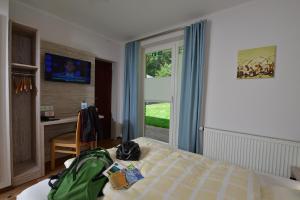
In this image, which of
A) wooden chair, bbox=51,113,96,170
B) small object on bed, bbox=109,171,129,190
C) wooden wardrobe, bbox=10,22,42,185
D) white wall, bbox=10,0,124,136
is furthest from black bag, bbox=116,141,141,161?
white wall, bbox=10,0,124,136

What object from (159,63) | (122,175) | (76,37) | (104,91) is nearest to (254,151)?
(122,175)

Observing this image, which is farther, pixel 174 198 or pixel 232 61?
pixel 232 61

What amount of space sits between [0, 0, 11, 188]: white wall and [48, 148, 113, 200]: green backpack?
1.11 metres

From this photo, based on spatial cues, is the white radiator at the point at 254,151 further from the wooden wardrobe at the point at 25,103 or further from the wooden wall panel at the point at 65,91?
the wooden wardrobe at the point at 25,103

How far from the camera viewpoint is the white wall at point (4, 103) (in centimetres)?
176

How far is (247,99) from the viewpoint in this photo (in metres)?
2.14

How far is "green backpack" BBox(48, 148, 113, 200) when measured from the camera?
3.33ft

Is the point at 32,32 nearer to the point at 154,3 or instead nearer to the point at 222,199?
the point at 154,3

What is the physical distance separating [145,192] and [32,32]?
2.50 m

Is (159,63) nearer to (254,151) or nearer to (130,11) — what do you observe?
(130,11)

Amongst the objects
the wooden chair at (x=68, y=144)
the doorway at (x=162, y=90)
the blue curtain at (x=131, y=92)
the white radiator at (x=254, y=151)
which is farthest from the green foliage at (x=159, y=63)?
the wooden chair at (x=68, y=144)

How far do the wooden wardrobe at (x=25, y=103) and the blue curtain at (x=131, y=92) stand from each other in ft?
5.77

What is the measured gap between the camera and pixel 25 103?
232 centimetres

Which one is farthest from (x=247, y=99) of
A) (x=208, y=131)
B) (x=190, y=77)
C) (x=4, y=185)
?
(x=4, y=185)
